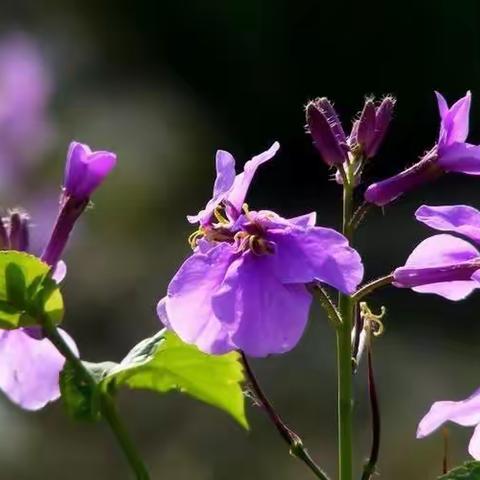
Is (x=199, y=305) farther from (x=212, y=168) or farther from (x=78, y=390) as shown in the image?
(x=212, y=168)

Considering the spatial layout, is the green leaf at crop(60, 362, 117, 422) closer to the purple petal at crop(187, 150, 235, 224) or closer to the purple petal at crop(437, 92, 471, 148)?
the purple petal at crop(187, 150, 235, 224)

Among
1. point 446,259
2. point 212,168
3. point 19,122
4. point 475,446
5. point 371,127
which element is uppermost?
point 371,127

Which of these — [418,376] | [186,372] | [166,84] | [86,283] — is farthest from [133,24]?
[186,372]

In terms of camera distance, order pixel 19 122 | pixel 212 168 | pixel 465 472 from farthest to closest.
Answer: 1. pixel 212 168
2. pixel 19 122
3. pixel 465 472

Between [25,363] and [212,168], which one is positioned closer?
[25,363]

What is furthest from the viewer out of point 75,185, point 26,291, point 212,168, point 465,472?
point 212,168

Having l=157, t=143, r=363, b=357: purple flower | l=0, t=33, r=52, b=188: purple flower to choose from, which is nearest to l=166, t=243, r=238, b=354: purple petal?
l=157, t=143, r=363, b=357: purple flower

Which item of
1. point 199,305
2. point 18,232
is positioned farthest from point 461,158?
point 18,232

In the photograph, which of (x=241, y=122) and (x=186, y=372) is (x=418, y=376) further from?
(x=186, y=372)

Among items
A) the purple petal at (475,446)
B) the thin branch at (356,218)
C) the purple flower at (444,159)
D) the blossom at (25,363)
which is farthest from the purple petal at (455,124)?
the blossom at (25,363)
